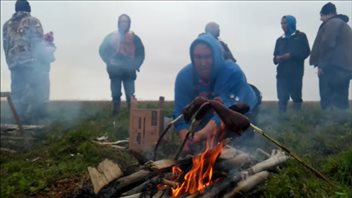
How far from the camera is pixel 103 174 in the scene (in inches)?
190

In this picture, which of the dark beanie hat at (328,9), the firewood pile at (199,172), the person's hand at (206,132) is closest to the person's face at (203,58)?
the person's hand at (206,132)

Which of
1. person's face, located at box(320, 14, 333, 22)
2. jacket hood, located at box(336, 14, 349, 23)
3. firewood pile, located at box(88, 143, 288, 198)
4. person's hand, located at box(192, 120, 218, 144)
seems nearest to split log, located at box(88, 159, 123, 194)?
firewood pile, located at box(88, 143, 288, 198)

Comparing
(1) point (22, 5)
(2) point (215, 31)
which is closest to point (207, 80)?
(2) point (215, 31)

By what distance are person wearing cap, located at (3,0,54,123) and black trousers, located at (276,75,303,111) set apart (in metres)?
5.38

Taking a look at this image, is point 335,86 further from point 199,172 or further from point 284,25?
point 199,172

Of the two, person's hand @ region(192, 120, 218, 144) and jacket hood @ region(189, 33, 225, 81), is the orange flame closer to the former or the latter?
person's hand @ region(192, 120, 218, 144)

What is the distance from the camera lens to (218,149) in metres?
4.56

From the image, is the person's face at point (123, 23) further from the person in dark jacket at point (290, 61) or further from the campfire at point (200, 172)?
the campfire at point (200, 172)

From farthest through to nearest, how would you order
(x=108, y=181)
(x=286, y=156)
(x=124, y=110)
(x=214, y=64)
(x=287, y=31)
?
(x=124, y=110), (x=287, y=31), (x=214, y=64), (x=286, y=156), (x=108, y=181)

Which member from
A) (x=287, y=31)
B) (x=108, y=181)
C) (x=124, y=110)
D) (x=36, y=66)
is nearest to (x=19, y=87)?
(x=36, y=66)

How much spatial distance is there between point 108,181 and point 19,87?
6840mm

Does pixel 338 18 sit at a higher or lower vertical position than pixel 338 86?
higher

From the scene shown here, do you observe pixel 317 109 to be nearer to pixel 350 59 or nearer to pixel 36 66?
pixel 350 59

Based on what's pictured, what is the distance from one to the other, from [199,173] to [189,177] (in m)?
0.11
